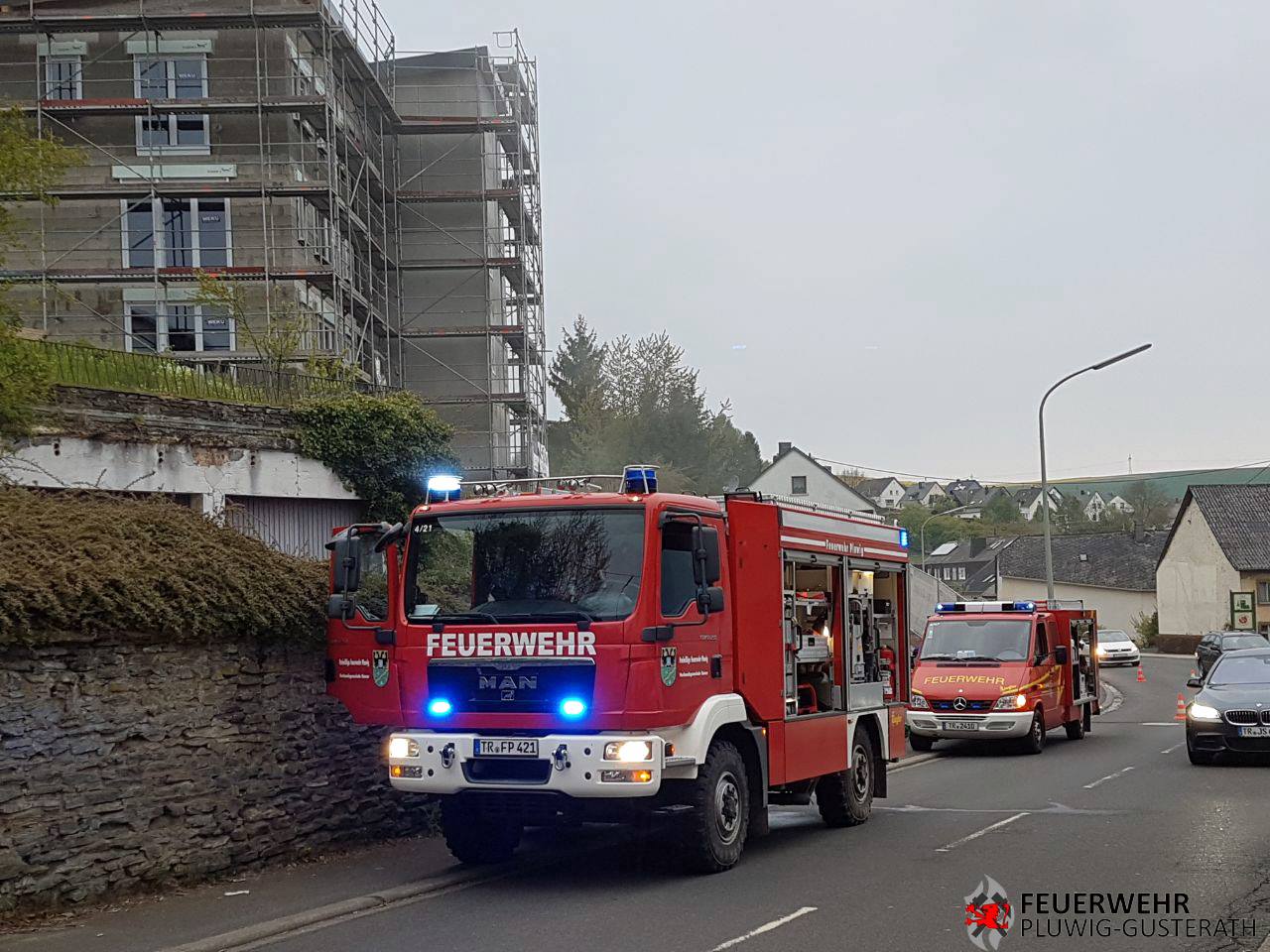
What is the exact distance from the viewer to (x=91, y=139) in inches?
1439

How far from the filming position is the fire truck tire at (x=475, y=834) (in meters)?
11.5

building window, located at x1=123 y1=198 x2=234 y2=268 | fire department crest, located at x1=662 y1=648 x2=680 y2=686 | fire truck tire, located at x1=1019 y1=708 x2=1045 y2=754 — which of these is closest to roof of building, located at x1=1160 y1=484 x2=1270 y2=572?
building window, located at x1=123 y1=198 x2=234 y2=268

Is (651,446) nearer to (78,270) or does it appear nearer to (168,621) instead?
(78,270)

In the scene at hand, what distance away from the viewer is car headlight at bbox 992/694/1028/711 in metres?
21.5

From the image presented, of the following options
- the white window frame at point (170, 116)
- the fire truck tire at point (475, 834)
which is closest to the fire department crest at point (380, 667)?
the fire truck tire at point (475, 834)

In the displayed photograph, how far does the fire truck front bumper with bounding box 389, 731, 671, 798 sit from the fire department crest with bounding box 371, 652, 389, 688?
2.08 feet

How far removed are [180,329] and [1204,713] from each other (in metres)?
26.4

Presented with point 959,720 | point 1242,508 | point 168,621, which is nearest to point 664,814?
point 168,621

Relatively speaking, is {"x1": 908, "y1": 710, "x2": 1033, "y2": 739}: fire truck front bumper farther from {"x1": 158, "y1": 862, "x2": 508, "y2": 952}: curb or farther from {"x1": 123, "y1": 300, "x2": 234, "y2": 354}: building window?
{"x1": 123, "y1": 300, "x2": 234, "y2": 354}: building window

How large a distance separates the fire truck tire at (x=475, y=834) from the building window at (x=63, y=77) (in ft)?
100

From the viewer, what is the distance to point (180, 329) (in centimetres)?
3609

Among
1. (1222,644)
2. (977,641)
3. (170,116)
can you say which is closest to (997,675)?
(977,641)

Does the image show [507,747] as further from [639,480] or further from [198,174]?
[198,174]

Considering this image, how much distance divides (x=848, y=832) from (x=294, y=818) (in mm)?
5143
